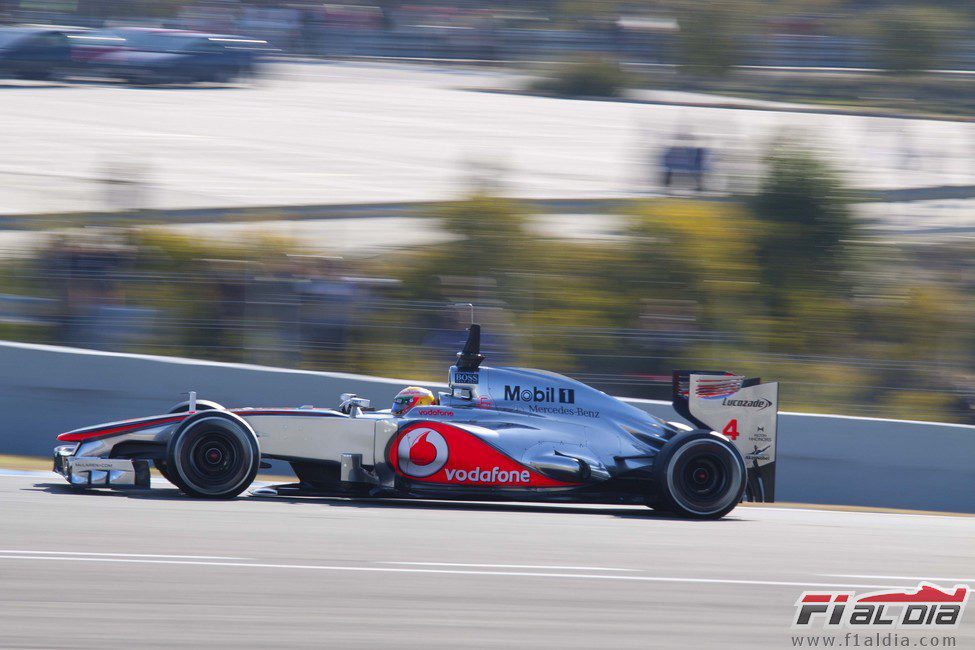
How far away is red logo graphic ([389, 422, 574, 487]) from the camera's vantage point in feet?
25.2

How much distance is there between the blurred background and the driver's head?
9.07 ft

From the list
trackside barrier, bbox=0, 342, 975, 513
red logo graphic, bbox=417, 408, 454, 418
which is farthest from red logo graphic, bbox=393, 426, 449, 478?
trackside barrier, bbox=0, 342, 975, 513

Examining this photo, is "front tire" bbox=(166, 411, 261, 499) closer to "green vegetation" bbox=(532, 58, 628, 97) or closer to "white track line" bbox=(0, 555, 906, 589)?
"white track line" bbox=(0, 555, 906, 589)

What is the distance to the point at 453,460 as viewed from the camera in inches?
302

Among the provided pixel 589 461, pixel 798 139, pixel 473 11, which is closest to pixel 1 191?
pixel 798 139

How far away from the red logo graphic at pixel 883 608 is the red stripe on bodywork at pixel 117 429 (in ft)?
13.9

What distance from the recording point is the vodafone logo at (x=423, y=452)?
7.67 m

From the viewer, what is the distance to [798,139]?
17.1m

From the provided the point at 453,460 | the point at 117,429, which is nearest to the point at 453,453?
the point at 453,460

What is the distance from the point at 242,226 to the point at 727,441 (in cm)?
945

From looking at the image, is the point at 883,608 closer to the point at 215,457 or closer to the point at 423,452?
the point at 423,452

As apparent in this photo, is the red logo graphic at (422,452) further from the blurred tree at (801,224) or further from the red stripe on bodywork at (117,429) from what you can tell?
the blurred tree at (801,224)

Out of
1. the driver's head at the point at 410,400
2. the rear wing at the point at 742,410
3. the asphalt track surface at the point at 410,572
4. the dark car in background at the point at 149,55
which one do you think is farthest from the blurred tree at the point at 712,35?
the asphalt track surface at the point at 410,572

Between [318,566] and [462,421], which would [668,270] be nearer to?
[462,421]
